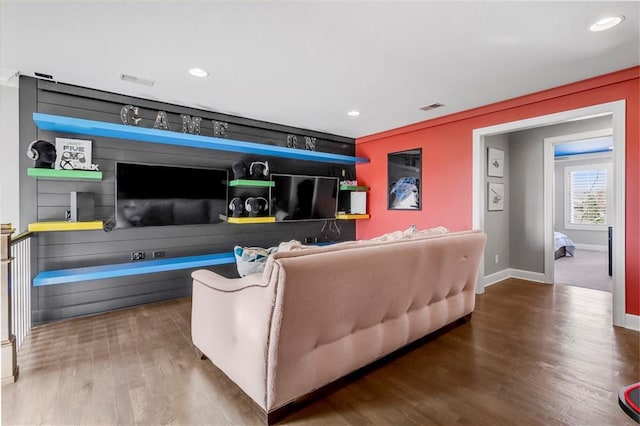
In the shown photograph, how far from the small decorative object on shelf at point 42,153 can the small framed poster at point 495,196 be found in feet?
17.3

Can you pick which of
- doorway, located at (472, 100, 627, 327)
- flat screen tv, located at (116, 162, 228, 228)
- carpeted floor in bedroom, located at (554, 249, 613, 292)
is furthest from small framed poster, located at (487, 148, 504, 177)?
flat screen tv, located at (116, 162, 228, 228)

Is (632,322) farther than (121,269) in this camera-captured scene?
No

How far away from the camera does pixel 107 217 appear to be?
3.36m

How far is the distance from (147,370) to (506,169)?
542 cm

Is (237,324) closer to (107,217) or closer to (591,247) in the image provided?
(107,217)

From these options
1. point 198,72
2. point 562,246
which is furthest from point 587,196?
point 198,72

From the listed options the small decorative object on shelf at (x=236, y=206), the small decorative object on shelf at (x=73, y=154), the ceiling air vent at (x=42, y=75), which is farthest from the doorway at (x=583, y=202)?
the ceiling air vent at (x=42, y=75)

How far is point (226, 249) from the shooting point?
4.30m

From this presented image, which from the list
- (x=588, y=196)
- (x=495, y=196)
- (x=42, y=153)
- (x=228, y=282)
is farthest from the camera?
(x=588, y=196)

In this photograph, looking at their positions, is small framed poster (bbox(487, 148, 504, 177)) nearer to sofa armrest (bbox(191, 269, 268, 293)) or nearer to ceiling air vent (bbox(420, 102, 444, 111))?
ceiling air vent (bbox(420, 102, 444, 111))

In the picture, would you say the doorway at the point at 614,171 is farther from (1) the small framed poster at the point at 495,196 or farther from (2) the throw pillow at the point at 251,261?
(2) the throw pillow at the point at 251,261

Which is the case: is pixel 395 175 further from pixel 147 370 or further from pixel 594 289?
pixel 147 370

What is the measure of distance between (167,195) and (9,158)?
1426 millimetres

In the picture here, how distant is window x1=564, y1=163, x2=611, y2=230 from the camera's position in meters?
7.54
